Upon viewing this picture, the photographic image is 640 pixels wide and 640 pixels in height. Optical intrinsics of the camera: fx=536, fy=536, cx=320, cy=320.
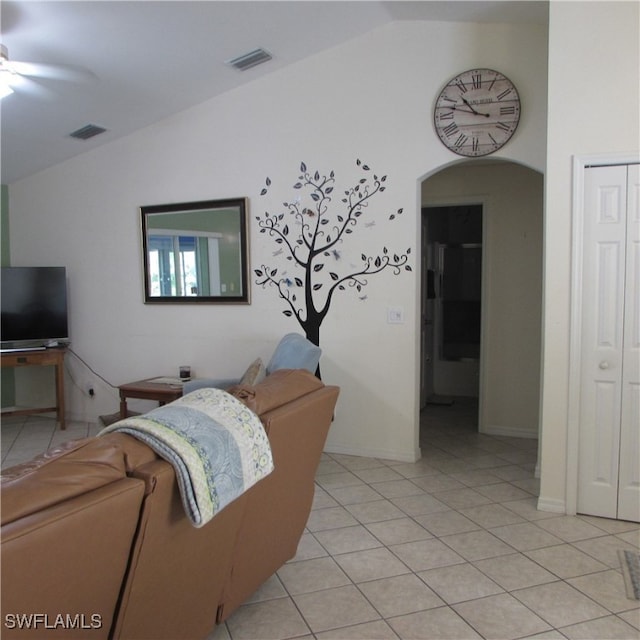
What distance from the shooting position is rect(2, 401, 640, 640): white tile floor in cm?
209

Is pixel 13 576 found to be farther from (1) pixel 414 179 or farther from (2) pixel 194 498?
(1) pixel 414 179

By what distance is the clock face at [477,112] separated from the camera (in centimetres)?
366

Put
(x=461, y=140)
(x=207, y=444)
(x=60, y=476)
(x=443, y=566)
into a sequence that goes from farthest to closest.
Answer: (x=461, y=140) → (x=443, y=566) → (x=207, y=444) → (x=60, y=476)

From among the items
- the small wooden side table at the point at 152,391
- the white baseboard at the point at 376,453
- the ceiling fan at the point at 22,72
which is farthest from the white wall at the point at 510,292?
the ceiling fan at the point at 22,72

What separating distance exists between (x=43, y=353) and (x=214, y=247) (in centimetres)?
204

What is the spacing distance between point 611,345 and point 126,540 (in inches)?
106

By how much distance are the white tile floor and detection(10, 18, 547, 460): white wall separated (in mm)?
716

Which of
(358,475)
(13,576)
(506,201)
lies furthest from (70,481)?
(506,201)

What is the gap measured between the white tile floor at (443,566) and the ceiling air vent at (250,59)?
309 cm

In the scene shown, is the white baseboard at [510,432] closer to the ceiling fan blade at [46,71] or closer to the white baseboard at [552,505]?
the white baseboard at [552,505]

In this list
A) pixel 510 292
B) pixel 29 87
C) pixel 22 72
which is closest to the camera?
pixel 22 72

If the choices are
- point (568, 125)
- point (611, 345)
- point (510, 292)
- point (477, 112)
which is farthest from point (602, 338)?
point (477, 112)

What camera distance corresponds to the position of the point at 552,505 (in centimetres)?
312

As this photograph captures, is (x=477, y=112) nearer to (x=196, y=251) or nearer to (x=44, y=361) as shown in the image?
(x=196, y=251)
